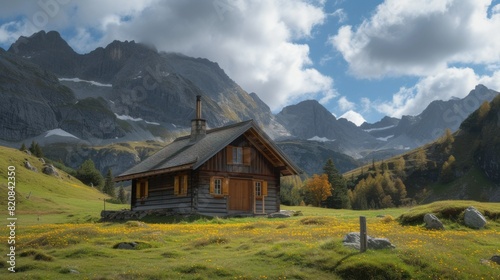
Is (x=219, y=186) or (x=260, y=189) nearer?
(x=219, y=186)

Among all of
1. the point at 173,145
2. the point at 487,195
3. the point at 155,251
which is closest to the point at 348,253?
the point at 155,251

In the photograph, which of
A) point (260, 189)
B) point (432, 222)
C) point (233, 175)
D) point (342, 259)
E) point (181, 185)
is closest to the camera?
point (342, 259)

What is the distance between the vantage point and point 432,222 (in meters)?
26.5

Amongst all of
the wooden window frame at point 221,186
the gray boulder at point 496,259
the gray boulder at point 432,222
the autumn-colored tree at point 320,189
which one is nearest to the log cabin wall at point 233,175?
the wooden window frame at point 221,186

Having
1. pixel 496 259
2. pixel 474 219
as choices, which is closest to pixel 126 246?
pixel 496 259

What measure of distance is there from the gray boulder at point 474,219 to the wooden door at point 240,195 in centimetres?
2160

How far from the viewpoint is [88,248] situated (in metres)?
20.7

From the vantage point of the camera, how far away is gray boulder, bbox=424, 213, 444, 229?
86.1ft

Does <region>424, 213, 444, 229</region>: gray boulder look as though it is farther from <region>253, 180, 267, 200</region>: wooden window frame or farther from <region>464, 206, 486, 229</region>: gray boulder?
<region>253, 180, 267, 200</region>: wooden window frame

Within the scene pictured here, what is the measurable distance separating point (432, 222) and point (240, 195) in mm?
21335

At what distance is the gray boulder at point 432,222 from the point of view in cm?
2623

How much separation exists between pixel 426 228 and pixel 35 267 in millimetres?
19500

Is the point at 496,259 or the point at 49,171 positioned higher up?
the point at 49,171

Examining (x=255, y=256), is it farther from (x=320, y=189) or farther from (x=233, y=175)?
(x=320, y=189)
